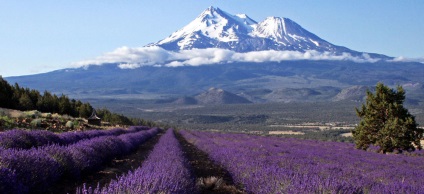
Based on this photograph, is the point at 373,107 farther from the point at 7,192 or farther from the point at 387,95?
the point at 7,192

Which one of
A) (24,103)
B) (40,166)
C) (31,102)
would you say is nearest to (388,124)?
(40,166)

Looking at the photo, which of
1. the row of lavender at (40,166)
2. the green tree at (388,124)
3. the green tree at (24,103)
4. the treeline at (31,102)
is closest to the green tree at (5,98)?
the treeline at (31,102)

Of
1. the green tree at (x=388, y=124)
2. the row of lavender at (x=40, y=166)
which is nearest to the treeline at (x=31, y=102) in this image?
the green tree at (x=388, y=124)

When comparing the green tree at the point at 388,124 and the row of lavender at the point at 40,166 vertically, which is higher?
the row of lavender at the point at 40,166

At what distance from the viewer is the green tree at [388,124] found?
80.0 feet

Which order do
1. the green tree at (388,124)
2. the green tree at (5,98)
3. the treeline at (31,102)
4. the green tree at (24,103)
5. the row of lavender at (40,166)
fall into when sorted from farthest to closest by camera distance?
the green tree at (24,103)
the treeline at (31,102)
the green tree at (5,98)
the green tree at (388,124)
the row of lavender at (40,166)

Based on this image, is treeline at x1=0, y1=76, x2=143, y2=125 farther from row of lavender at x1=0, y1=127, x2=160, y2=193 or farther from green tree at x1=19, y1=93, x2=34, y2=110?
row of lavender at x1=0, y1=127, x2=160, y2=193

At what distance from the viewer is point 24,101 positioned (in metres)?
38.9

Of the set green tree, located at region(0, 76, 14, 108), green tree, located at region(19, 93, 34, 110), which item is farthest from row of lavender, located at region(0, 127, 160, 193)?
green tree, located at region(19, 93, 34, 110)

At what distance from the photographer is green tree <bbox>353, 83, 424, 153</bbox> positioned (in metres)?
24.4

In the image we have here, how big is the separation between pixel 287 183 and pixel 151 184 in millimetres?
2324

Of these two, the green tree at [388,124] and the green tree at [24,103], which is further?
the green tree at [24,103]

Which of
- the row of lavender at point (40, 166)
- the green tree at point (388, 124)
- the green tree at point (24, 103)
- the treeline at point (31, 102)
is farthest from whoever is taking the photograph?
the green tree at point (24, 103)

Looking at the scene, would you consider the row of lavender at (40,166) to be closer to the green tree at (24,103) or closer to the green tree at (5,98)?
the green tree at (5,98)
